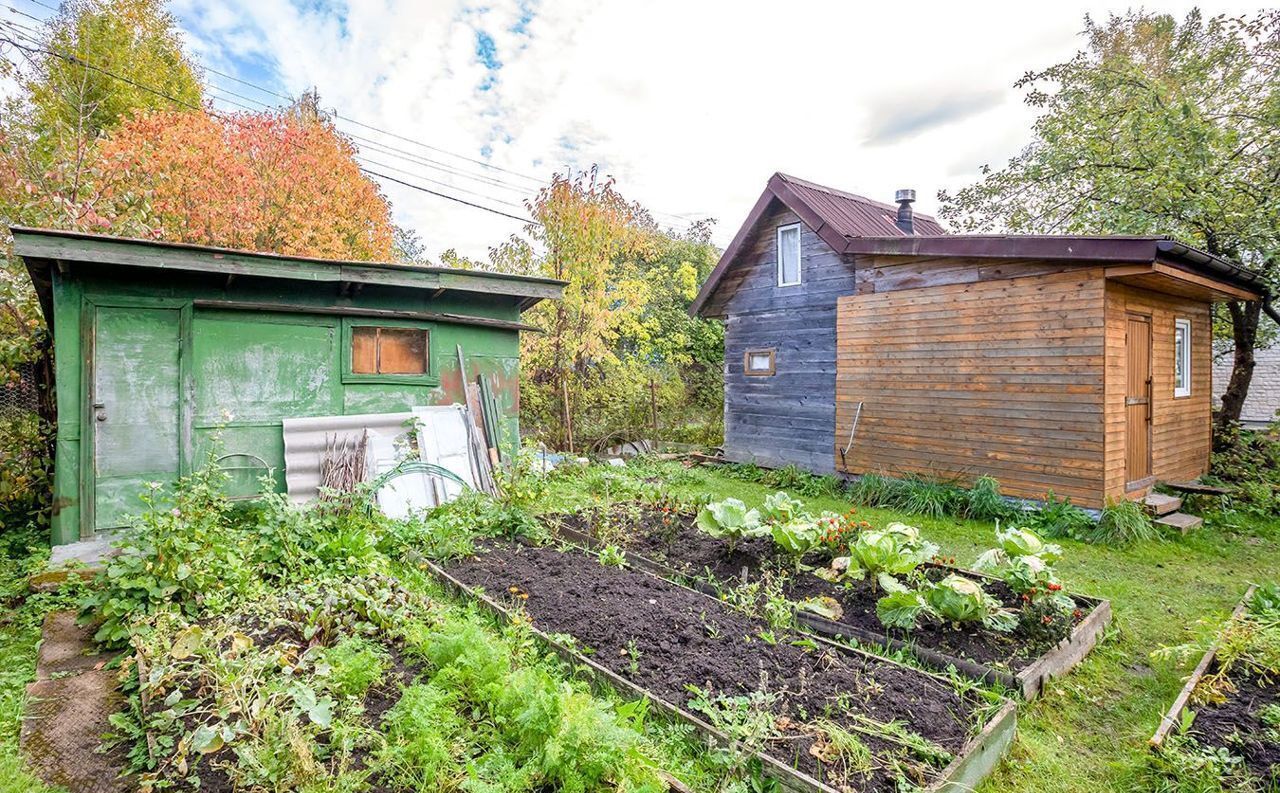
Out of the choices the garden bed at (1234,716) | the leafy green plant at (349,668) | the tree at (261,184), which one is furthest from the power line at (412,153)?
the garden bed at (1234,716)

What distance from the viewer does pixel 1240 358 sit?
821 centimetres

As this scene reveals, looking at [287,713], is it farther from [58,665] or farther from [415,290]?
[415,290]

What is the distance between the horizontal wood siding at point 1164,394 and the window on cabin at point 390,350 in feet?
24.0

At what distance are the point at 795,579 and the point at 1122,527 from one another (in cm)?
390

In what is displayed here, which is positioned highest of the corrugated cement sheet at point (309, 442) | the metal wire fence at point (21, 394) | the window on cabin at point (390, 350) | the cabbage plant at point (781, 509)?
the window on cabin at point (390, 350)

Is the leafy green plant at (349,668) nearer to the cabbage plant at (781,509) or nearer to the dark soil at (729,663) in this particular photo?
the dark soil at (729,663)

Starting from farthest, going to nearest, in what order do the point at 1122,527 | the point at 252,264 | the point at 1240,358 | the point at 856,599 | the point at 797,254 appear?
the point at 797,254, the point at 1240,358, the point at 1122,527, the point at 252,264, the point at 856,599

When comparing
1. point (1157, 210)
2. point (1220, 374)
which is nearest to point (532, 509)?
A: point (1157, 210)

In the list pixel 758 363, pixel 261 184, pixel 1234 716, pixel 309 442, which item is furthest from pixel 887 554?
pixel 261 184

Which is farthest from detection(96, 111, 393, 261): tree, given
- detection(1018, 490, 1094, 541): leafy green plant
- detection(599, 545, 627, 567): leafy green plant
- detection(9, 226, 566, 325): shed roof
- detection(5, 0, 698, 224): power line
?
detection(1018, 490, 1094, 541): leafy green plant

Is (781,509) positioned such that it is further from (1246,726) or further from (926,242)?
(926,242)

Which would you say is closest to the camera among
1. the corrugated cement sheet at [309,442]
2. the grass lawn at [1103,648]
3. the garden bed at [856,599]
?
the grass lawn at [1103,648]

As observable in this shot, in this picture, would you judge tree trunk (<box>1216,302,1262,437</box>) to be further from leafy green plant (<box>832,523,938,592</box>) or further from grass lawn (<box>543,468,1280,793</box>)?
leafy green plant (<box>832,523,938,592</box>)

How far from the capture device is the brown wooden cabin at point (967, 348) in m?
6.05
